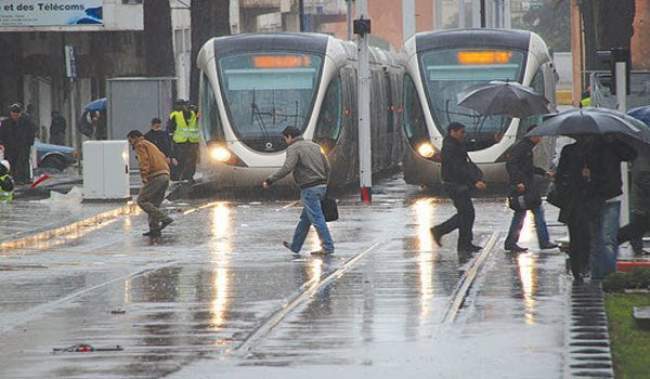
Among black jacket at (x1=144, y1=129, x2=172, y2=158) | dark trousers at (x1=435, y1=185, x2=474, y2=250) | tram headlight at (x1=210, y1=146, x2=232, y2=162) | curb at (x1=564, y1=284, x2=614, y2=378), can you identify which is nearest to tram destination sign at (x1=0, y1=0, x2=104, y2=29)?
black jacket at (x1=144, y1=129, x2=172, y2=158)

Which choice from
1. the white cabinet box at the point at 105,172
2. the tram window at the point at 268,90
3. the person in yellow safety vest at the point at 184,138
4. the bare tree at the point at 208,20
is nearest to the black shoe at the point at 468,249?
the white cabinet box at the point at 105,172

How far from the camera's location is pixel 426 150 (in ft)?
124

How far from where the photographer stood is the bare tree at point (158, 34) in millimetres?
49125

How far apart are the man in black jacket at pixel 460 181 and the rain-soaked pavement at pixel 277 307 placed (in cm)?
28

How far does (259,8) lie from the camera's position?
87.2 metres

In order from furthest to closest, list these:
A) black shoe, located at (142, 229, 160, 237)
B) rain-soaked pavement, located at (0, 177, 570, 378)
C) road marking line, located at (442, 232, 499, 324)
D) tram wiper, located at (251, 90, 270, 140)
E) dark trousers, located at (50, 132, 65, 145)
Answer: dark trousers, located at (50, 132, 65, 145)
tram wiper, located at (251, 90, 270, 140)
black shoe, located at (142, 229, 160, 237)
road marking line, located at (442, 232, 499, 324)
rain-soaked pavement, located at (0, 177, 570, 378)

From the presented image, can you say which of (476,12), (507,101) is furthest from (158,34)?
(476,12)

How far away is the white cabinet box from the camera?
3641 cm

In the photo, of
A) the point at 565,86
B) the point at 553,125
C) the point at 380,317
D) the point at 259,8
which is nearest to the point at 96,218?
the point at 553,125

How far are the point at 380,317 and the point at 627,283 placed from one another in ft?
9.80

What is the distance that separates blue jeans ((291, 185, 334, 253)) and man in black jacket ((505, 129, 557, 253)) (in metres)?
2.12

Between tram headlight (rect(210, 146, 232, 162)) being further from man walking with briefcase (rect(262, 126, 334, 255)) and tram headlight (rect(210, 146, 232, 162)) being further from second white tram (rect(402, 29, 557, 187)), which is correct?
man walking with briefcase (rect(262, 126, 334, 255))

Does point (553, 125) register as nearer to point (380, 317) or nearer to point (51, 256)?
point (380, 317)

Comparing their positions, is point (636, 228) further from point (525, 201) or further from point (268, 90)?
point (268, 90)
